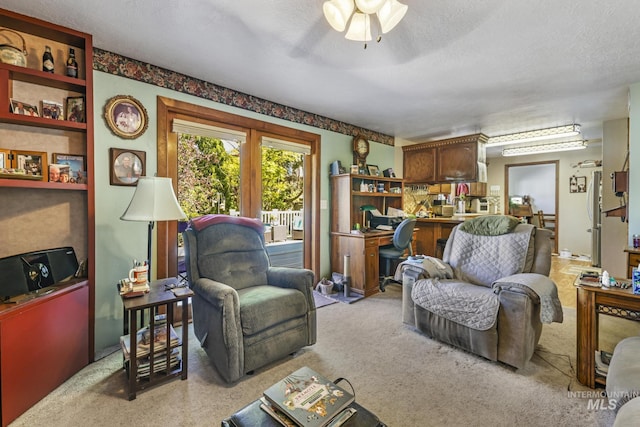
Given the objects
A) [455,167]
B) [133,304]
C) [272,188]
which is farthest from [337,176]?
[133,304]

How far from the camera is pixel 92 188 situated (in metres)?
2.06

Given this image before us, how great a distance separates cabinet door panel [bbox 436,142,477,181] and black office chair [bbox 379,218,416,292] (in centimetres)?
150

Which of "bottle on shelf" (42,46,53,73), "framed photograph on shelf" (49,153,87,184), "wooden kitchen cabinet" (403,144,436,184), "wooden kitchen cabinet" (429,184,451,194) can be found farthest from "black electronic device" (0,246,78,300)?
"wooden kitchen cabinet" (429,184,451,194)

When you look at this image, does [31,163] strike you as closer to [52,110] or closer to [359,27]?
[52,110]

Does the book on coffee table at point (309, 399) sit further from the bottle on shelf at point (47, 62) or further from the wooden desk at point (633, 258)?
the wooden desk at point (633, 258)

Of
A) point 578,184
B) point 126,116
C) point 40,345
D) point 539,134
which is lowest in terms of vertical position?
point 40,345

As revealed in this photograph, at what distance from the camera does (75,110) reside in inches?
82.2

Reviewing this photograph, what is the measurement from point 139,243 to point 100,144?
0.85 m

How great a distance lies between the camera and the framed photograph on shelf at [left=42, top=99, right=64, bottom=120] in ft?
6.55

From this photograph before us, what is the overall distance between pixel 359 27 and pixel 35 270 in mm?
2483

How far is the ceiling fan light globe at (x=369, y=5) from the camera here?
148cm

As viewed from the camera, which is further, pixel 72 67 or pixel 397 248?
pixel 397 248

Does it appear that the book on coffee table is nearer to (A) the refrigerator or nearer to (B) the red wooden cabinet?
(B) the red wooden cabinet

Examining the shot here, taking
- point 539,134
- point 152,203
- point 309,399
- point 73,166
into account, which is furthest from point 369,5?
point 539,134
